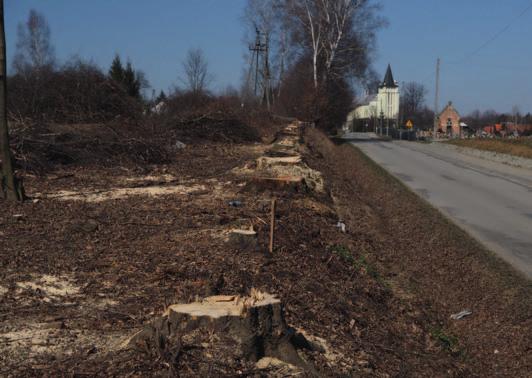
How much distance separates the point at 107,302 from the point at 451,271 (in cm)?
494

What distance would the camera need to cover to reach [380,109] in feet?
447

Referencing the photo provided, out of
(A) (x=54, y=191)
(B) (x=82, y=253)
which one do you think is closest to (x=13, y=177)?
(A) (x=54, y=191)

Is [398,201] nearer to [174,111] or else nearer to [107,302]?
[107,302]

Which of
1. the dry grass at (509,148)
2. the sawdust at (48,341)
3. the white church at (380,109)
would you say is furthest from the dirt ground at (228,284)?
the white church at (380,109)

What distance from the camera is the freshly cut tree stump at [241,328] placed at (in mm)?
4059

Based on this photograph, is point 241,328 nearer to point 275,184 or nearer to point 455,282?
point 455,282

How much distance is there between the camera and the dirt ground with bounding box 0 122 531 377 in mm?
4297

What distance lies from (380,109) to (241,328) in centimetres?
13535

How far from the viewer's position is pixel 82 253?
6812 millimetres

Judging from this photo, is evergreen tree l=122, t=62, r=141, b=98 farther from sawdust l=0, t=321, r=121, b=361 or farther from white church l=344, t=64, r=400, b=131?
white church l=344, t=64, r=400, b=131

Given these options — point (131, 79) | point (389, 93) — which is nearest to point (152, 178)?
point (131, 79)

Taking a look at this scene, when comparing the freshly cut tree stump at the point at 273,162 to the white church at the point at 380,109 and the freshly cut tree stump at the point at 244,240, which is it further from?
the white church at the point at 380,109

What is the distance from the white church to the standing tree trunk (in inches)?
4146

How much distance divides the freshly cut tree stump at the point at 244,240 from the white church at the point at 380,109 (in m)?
107
